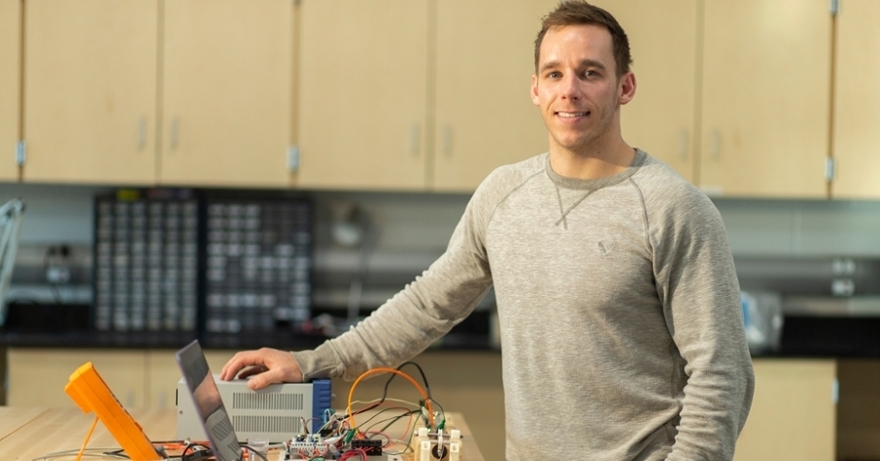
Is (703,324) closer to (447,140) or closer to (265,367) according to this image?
(265,367)

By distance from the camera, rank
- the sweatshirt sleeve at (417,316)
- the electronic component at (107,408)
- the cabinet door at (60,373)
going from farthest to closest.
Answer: the cabinet door at (60,373)
the sweatshirt sleeve at (417,316)
the electronic component at (107,408)

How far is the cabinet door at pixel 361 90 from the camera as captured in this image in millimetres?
3393

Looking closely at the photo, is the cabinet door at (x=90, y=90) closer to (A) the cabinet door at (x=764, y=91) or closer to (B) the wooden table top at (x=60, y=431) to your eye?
(B) the wooden table top at (x=60, y=431)

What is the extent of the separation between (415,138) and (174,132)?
924mm

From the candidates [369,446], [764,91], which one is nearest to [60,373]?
[369,446]

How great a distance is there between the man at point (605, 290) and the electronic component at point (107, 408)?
0.72m

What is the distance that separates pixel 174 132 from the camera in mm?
3365

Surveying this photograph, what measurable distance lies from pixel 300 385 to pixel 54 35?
7.12 ft

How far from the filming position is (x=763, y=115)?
3479 mm

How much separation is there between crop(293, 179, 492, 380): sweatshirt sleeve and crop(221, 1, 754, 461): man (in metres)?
0.16

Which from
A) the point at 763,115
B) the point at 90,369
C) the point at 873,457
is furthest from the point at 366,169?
the point at 873,457

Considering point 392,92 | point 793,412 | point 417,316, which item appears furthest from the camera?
point 392,92

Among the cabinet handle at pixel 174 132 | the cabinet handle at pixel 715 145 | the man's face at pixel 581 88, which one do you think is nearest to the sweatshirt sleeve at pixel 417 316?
the man's face at pixel 581 88

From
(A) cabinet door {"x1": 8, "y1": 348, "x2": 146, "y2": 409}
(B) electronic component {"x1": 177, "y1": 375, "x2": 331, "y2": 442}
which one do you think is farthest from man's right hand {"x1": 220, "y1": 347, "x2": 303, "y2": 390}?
(A) cabinet door {"x1": 8, "y1": 348, "x2": 146, "y2": 409}
